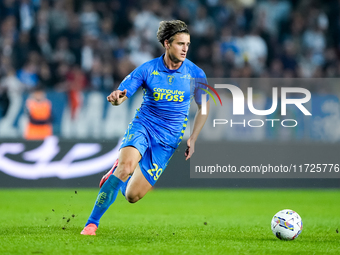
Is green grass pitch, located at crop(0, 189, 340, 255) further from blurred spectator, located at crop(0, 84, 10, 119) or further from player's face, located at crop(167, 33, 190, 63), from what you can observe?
player's face, located at crop(167, 33, 190, 63)

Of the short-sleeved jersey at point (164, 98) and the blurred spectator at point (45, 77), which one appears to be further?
the blurred spectator at point (45, 77)

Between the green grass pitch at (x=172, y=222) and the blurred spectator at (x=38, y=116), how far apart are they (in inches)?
51.7

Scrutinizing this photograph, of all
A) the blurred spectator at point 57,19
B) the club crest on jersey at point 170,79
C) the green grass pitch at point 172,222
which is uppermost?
the blurred spectator at point 57,19

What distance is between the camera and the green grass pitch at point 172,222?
209 inches

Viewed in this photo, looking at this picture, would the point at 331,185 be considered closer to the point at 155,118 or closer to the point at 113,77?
the point at 113,77

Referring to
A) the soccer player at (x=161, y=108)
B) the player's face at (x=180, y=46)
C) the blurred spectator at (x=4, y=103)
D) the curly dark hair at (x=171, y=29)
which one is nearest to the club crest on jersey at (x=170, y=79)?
the soccer player at (x=161, y=108)

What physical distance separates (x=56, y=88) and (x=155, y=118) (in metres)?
7.23

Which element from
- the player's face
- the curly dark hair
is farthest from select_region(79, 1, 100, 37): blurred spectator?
the player's face

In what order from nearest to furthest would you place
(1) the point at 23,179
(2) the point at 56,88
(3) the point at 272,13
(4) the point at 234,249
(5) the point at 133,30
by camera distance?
(4) the point at 234,249, (1) the point at 23,179, (2) the point at 56,88, (5) the point at 133,30, (3) the point at 272,13

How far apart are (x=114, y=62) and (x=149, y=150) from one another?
25.6ft

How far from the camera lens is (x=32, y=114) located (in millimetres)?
12242

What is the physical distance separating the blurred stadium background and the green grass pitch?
591mm

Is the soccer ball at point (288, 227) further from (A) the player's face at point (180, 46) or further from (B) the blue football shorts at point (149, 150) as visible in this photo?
(A) the player's face at point (180, 46)

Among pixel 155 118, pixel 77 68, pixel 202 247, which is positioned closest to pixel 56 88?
pixel 77 68
